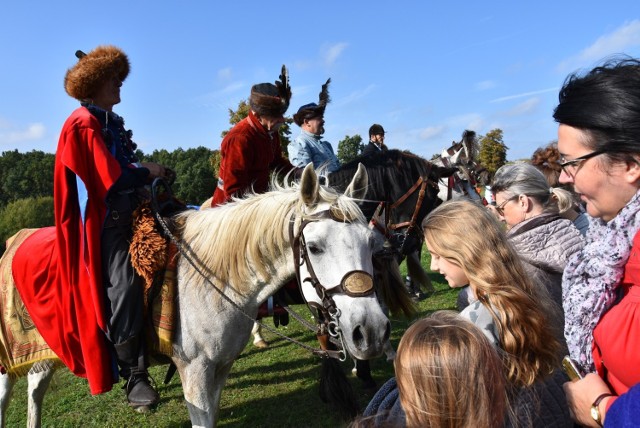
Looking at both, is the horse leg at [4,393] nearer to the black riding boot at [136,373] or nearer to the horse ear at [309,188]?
the black riding boot at [136,373]

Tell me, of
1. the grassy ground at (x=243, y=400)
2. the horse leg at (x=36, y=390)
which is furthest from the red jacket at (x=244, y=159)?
the grassy ground at (x=243, y=400)

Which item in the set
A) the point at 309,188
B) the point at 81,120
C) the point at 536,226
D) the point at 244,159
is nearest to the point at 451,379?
the point at 536,226

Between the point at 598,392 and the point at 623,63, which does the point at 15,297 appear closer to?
the point at 598,392

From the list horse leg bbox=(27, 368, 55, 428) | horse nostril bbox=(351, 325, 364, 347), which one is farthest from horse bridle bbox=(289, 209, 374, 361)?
horse leg bbox=(27, 368, 55, 428)

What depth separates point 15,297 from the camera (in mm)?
3369

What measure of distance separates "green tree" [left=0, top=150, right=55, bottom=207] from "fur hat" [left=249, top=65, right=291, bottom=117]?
50287 millimetres

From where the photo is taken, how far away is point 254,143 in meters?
4.05

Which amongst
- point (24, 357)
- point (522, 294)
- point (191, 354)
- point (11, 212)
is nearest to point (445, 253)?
point (522, 294)

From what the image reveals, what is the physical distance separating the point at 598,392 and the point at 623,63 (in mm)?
995

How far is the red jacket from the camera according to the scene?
13.0ft

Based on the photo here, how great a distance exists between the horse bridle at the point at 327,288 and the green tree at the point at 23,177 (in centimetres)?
5168

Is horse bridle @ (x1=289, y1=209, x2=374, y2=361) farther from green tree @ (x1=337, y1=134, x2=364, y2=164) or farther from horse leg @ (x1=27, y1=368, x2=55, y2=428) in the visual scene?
green tree @ (x1=337, y1=134, x2=364, y2=164)

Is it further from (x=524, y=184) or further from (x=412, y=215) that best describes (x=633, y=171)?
(x=412, y=215)

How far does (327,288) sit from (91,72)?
223 centimetres
